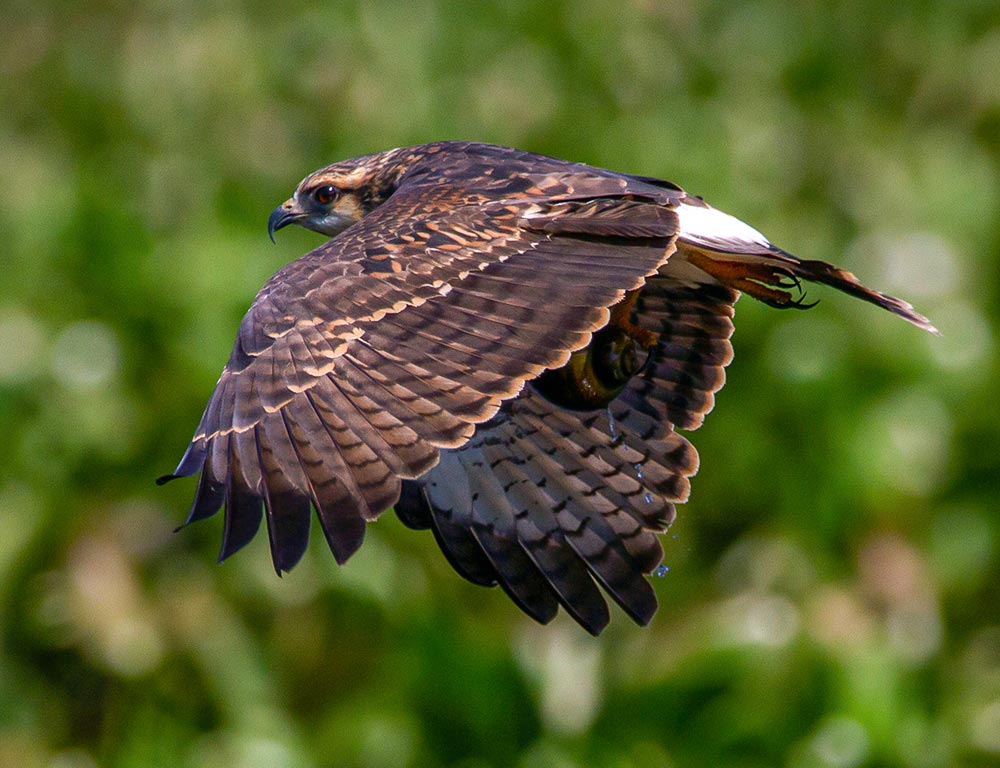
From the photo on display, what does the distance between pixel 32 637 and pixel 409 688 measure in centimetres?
191

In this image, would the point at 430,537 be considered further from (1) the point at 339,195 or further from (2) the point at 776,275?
(2) the point at 776,275

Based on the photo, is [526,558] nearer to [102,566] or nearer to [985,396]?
[102,566]

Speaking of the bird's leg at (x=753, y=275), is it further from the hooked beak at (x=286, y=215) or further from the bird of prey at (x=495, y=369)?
the hooked beak at (x=286, y=215)

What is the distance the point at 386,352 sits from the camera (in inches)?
136

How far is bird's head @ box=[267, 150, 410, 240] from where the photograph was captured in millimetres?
4617

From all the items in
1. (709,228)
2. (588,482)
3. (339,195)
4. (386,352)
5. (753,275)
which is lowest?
(588,482)

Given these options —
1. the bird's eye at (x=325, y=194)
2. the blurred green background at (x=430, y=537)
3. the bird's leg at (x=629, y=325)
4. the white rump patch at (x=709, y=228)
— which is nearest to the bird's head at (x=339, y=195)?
the bird's eye at (x=325, y=194)

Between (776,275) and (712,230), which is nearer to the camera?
(712,230)

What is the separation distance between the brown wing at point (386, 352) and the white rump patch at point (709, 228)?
208 mm

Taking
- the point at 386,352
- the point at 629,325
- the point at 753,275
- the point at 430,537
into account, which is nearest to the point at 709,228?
the point at 753,275

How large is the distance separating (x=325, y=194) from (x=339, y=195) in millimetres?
39

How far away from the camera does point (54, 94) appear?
10422 millimetres

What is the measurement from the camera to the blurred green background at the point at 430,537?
5.83 metres

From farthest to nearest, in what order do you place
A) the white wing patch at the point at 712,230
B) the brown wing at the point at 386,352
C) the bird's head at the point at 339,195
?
the bird's head at the point at 339,195, the white wing patch at the point at 712,230, the brown wing at the point at 386,352
